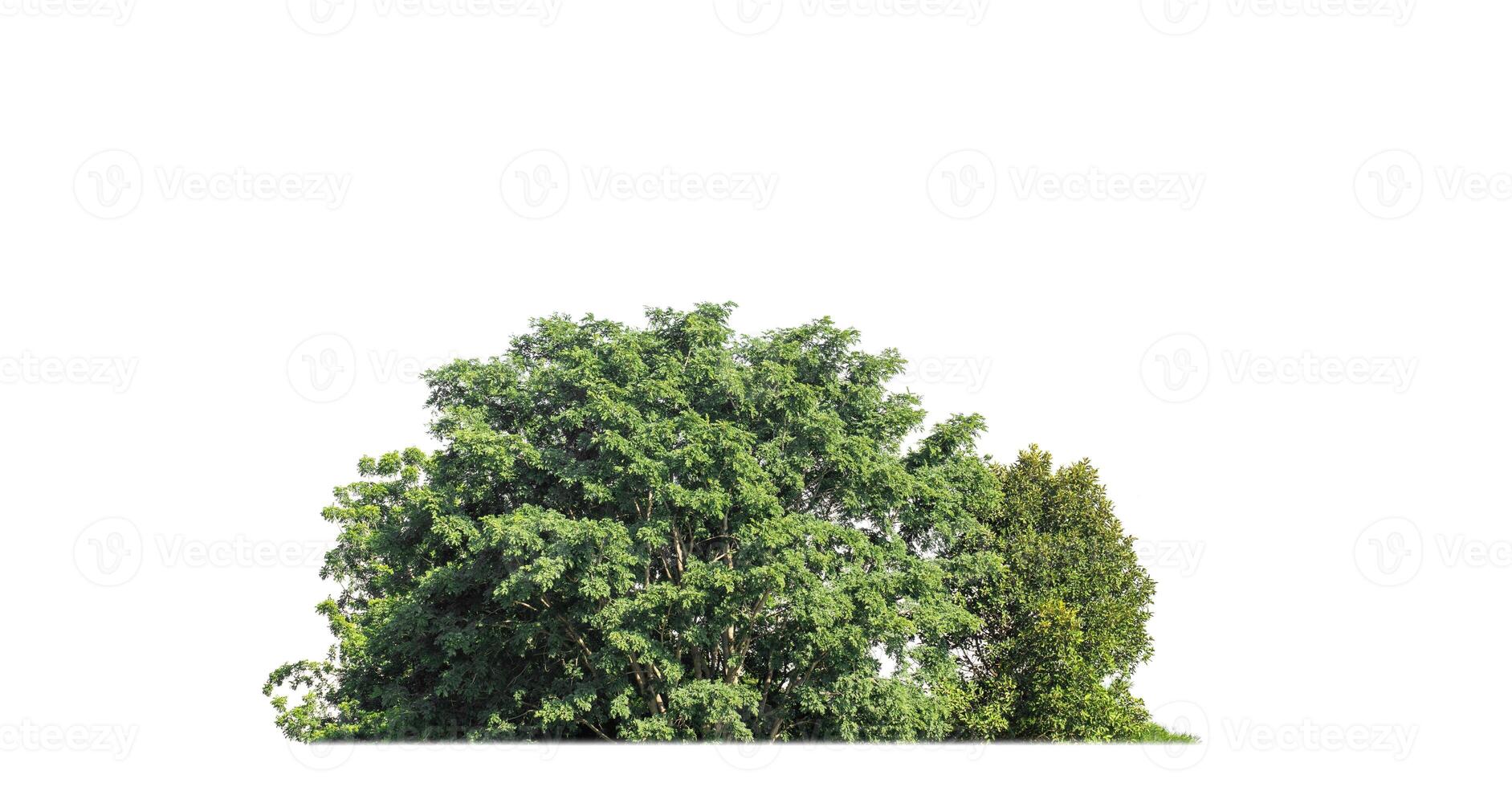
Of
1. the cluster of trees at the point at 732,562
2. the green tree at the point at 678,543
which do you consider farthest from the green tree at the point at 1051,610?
the green tree at the point at 678,543

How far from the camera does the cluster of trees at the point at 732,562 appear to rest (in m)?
Answer: 20.5

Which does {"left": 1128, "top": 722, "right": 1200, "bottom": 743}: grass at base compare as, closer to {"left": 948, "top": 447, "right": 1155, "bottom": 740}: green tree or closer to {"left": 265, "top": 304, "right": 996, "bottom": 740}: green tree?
{"left": 948, "top": 447, "right": 1155, "bottom": 740}: green tree

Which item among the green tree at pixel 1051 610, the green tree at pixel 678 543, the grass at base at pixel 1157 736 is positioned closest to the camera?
the green tree at pixel 678 543

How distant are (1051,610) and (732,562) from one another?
815cm

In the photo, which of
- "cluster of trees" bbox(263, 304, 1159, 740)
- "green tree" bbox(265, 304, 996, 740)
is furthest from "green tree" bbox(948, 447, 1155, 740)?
"green tree" bbox(265, 304, 996, 740)

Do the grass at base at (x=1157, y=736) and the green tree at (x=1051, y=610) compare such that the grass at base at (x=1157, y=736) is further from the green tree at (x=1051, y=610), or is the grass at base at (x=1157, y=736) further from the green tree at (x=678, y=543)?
the green tree at (x=678, y=543)

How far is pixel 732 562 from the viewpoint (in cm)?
2138

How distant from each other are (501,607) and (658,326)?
7287mm

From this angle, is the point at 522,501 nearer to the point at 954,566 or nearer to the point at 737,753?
the point at 737,753

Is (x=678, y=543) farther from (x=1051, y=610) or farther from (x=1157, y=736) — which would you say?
(x=1157, y=736)

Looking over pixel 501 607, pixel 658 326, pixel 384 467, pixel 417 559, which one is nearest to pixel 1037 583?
pixel 658 326

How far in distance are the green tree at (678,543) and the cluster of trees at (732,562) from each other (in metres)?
0.06

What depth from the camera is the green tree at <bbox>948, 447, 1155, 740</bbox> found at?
24.2m

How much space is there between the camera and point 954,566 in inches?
958
